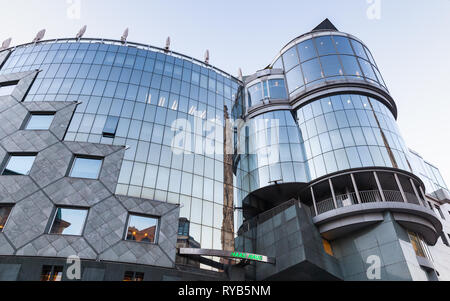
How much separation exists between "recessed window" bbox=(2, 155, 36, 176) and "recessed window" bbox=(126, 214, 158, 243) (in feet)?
33.9

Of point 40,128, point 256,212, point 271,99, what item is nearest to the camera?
point 40,128

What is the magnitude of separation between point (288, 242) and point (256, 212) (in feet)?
24.1

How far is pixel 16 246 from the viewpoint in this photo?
22.4 metres

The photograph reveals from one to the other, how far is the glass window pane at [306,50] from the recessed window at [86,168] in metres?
28.4

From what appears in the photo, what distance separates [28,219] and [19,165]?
6.14 m

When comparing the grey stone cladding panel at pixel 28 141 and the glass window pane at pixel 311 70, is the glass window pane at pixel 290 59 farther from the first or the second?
the grey stone cladding panel at pixel 28 141

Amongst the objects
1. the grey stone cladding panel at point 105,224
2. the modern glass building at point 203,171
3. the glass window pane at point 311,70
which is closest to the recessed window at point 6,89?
the modern glass building at point 203,171

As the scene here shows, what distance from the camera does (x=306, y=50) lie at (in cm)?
4019

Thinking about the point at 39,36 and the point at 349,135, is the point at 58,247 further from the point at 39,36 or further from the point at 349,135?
the point at 39,36

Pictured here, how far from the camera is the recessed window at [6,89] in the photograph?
3422 centimetres

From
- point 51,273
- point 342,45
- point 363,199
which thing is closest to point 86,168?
point 51,273

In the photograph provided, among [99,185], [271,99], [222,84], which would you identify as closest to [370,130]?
[271,99]

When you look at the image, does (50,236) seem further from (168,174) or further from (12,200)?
(168,174)

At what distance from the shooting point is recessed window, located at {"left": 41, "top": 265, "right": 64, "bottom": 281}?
71.4ft
